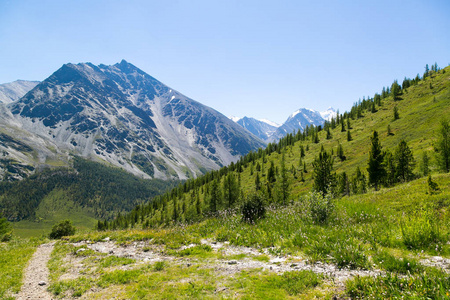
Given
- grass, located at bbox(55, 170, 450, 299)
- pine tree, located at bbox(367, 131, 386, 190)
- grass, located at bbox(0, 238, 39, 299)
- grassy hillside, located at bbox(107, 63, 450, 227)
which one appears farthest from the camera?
grassy hillside, located at bbox(107, 63, 450, 227)

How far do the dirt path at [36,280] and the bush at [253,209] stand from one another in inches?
543

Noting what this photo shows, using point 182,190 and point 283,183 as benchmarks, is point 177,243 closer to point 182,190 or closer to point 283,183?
point 283,183

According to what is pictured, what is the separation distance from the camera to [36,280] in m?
11.6

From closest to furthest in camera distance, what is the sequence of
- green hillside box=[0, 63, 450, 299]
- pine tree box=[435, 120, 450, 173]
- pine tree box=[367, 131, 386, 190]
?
green hillside box=[0, 63, 450, 299], pine tree box=[435, 120, 450, 173], pine tree box=[367, 131, 386, 190]

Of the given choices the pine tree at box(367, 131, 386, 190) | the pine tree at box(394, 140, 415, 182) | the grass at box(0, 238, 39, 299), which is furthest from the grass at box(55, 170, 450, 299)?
the pine tree at box(394, 140, 415, 182)

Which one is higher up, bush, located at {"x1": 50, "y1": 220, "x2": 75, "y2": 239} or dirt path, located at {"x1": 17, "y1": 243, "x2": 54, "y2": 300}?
dirt path, located at {"x1": 17, "y1": 243, "x2": 54, "y2": 300}

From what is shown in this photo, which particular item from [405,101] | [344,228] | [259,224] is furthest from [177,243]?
[405,101]

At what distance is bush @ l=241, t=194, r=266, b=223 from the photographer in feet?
62.5

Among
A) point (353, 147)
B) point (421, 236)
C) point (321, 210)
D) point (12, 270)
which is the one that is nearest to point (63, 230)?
point (12, 270)

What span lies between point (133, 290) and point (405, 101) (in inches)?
7043

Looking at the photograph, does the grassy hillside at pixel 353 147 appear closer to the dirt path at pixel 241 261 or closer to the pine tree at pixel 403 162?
the pine tree at pixel 403 162

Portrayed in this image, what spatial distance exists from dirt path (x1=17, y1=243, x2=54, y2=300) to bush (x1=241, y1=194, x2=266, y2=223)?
13787 millimetres

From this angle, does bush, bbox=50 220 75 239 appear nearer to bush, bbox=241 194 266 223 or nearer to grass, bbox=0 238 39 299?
grass, bbox=0 238 39 299

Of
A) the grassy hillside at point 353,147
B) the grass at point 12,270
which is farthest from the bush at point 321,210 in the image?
the grassy hillside at point 353,147
